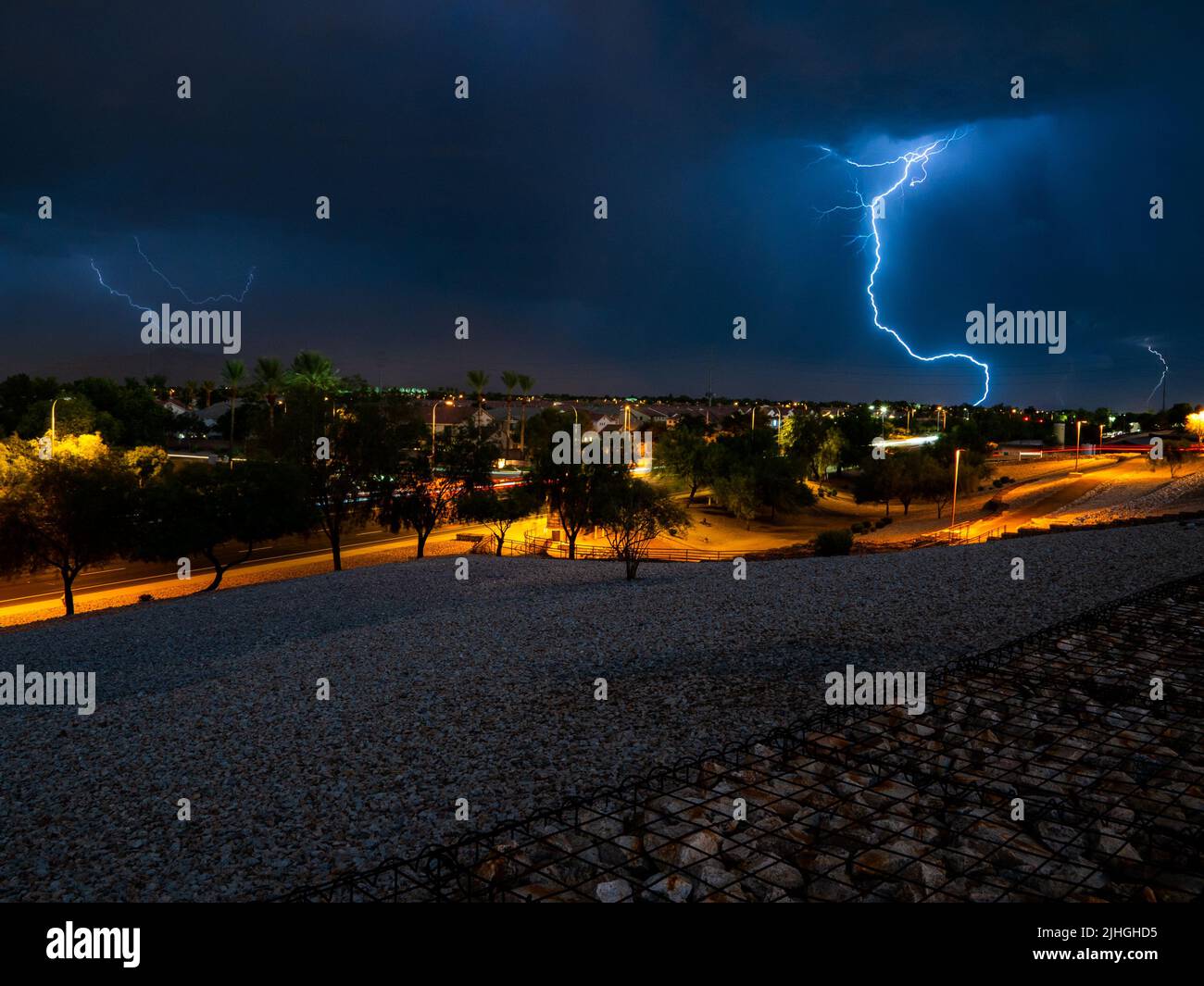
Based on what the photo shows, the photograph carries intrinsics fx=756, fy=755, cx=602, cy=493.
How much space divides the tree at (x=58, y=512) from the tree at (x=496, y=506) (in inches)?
641

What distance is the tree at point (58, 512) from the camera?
29969mm

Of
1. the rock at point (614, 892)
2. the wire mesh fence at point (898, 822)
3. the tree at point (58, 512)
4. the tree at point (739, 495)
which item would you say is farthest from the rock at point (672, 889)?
the tree at point (739, 495)

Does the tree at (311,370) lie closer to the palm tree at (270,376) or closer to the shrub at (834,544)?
the palm tree at (270,376)

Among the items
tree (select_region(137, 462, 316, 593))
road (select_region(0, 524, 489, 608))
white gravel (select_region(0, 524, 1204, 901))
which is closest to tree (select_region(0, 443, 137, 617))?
tree (select_region(137, 462, 316, 593))

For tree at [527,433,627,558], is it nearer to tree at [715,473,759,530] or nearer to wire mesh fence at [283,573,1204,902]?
tree at [715,473,759,530]

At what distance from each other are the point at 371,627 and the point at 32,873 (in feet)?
39.2

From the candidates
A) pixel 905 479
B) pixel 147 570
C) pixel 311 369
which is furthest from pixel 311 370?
pixel 905 479

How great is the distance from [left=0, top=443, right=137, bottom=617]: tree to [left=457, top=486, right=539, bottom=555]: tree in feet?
53.4

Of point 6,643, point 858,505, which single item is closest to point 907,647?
point 6,643

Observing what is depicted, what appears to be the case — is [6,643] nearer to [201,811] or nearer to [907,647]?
[201,811]

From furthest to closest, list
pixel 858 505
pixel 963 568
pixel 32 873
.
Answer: pixel 858 505
pixel 963 568
pixel 32 873

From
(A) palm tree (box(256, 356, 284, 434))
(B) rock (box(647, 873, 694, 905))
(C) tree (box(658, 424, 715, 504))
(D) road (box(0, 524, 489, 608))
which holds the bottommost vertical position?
Answer: (D) road (box(0, 524, 489, 608))

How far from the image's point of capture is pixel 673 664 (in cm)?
1500

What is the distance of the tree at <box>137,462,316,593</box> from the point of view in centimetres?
3372
